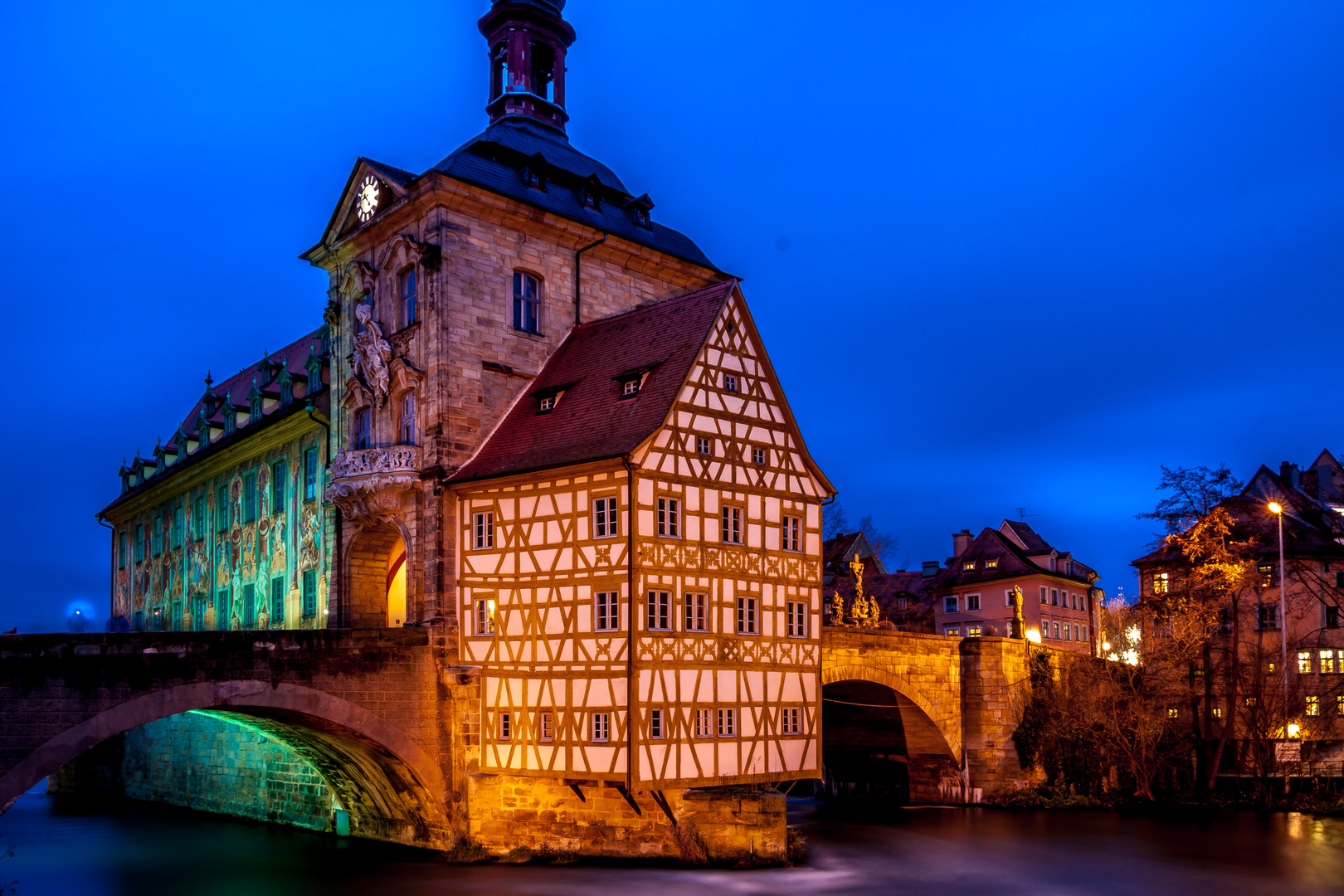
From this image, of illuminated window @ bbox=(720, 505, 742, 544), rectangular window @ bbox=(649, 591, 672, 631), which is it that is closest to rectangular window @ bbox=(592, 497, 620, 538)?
rectangular window @ bbox=(649, 591, 672, 631)

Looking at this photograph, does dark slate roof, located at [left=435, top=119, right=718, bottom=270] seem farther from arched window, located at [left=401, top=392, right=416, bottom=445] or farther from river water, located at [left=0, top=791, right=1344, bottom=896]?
river water, located at [left=0, top=791, right=1344, bottom=896]

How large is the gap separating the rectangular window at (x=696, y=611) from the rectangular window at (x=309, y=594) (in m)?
14.1

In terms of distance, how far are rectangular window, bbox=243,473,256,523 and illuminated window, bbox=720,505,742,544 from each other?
784 inches

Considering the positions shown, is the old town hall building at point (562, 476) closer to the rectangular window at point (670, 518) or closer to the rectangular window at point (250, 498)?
the rectangular window at point (670, 518)

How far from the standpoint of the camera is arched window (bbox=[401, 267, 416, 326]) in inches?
1291

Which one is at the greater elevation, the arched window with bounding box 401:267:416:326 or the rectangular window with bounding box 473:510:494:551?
the arched window with bounding box 401:267:416:326

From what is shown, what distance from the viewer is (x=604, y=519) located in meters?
28.3

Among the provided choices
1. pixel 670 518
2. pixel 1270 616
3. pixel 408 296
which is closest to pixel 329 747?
pixel 670 518

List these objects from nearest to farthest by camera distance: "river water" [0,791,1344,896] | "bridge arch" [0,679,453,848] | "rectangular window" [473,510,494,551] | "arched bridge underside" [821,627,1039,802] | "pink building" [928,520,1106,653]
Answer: "bridge arch" [0,679,453,848] < "river water" [0,791,1344,896] < "rectangular window" [473,510,494,551] < "arched bridge underside" [821,627,1039,802] < "pink building" [928,520,1106,653]

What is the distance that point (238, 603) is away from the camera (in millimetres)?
43375

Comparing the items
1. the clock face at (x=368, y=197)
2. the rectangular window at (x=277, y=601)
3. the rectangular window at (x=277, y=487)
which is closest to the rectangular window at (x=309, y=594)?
the rectangular window at (x=277, y=601)

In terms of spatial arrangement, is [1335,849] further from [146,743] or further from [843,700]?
[146,743]

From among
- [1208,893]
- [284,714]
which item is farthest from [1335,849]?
[284,714]

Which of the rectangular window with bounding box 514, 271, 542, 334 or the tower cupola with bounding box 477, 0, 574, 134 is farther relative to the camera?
the tower cupola with bounding box 477, 0, 574, 134
